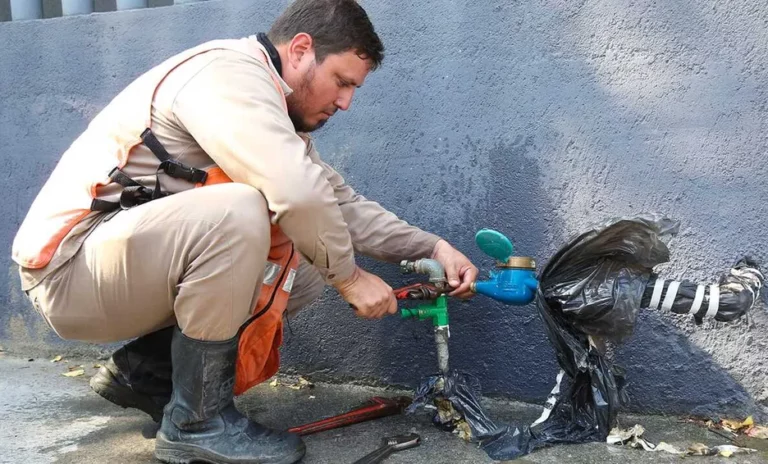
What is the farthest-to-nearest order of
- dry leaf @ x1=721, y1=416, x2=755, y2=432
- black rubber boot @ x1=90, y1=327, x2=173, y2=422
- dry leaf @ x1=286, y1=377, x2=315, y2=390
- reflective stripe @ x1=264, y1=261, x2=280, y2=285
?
→ 1. dry leaf @ x1=286, y1=377, x2=315, y2=390
2. dry leaf @ x1=721, y1=416, x2=755, y2=432
3. black rubber boot @ x1=90, y1=327, x2=173, y2=422
4. reflective stripe @ x1=264, y1=261, x2=280, y2=285

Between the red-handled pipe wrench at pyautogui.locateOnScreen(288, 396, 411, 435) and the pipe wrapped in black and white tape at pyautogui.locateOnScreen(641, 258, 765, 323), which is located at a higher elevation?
the pipe wrapped in black and white tape at pyautogui.locateOnScreen(641, 258, 765, 323)

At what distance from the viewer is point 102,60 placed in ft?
10.1

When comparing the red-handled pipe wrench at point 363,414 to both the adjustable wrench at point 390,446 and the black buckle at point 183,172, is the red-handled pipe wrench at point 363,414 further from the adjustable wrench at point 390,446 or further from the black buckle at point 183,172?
the black buckle at point 183,172

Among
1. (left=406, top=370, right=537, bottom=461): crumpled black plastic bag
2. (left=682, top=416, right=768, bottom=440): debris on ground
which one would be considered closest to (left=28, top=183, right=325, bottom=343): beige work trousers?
(left=406, top=370, right=537, bottom=461): crumpled black plastic bag

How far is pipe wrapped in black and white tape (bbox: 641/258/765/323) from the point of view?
2.09m

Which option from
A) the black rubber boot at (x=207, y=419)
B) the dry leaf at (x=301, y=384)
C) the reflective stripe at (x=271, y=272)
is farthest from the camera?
the dry leaf at (x=301, y=384)

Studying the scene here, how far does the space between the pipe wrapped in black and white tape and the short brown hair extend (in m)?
1.11

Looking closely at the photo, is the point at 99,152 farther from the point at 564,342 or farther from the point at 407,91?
the point at 564,342

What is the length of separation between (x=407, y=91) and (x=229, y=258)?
1.14 m

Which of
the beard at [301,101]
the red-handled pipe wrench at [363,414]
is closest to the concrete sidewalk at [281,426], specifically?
the red-handled pipe wrench at [363,414]

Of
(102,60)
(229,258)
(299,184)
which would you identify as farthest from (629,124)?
(102,60)

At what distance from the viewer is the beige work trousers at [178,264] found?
1.80 meters

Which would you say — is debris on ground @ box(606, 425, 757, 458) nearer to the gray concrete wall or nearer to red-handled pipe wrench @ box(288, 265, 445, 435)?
the gray concrete wall

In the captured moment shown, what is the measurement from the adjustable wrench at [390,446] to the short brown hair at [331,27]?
1162 millimetres
